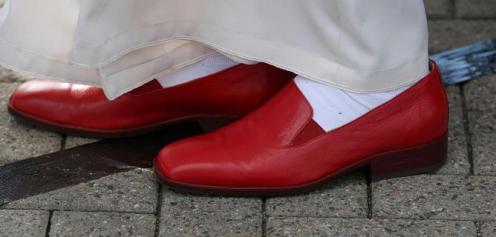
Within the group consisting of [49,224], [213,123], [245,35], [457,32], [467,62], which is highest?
[457,32]

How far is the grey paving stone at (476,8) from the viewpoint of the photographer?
260cm

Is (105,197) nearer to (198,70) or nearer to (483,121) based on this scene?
(198,70)

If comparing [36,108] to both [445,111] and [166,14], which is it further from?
[445,111]

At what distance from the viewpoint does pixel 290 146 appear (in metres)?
1.87

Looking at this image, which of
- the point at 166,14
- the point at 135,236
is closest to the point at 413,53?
the point at 166,14

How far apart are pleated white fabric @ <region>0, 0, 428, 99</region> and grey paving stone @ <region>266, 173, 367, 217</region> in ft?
0.70

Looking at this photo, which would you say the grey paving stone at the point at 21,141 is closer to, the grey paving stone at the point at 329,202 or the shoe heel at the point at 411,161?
the grey paving stone at the point at 329,202

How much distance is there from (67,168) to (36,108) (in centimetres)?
18

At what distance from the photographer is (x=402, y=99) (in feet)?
6.14

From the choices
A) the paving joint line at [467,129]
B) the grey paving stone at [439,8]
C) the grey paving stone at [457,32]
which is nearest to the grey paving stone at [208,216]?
the paving joint line at [467,129]

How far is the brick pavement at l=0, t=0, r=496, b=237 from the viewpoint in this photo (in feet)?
5.96

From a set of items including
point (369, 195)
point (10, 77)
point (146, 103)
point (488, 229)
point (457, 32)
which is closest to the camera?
point (488, 229)

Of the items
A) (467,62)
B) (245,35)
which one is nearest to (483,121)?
→ (467,62)

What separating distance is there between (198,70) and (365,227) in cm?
47
